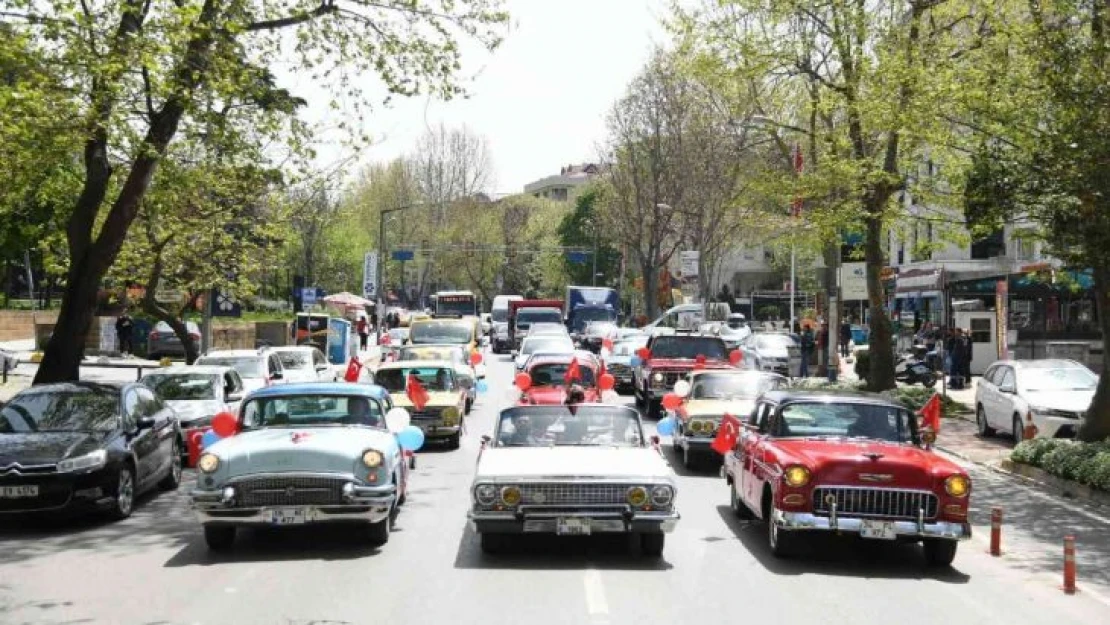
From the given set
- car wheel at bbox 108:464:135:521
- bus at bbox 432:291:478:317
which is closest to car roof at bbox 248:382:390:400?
car wheel at bbox 108:464:135:521

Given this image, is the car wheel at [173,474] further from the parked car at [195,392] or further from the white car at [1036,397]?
the white car at [1036,397]

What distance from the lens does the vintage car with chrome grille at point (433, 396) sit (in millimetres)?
20734

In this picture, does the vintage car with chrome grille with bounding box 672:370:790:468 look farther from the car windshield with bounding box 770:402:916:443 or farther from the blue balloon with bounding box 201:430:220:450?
the blue balloon with bounding box 201:430:220:450

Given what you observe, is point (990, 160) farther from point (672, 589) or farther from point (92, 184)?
point (92, 184)

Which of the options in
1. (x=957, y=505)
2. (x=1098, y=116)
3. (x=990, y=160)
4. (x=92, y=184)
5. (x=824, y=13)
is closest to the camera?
(x=957, y=505)

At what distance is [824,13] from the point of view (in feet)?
89.8

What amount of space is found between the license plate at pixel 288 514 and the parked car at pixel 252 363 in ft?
45.7

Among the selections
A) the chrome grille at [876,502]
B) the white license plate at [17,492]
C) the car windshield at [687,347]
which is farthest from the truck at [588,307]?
the chrome grille at [876,502]

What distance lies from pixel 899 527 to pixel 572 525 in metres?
2.78

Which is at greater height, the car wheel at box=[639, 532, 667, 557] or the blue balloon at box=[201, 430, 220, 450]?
the blue balloon at box=[201, 430, 220, 450]

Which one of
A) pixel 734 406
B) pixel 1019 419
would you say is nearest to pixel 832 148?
pixel 1019 419

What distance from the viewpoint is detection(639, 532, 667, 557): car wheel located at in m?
11.0

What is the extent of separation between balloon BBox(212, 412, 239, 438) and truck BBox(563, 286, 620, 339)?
51255 millimetres

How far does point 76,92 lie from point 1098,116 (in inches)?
562
